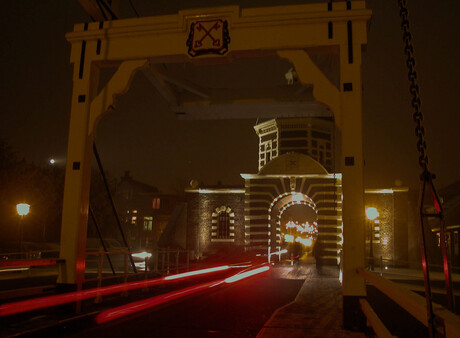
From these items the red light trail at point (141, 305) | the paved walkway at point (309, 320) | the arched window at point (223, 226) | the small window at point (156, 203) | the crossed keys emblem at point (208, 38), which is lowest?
the red light trail at point (141, 305)

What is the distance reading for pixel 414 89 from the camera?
3.34 m

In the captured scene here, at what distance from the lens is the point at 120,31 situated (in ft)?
26.2

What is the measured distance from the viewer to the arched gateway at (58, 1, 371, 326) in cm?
673

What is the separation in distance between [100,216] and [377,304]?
122 feet

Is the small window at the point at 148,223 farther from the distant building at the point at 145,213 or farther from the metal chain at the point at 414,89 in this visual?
the metal chain at the point at 414,89

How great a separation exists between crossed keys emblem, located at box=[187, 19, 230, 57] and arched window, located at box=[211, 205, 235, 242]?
80.5 feet

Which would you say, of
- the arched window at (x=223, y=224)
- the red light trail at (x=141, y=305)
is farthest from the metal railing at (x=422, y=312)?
the arched window at (x=223, y=224)

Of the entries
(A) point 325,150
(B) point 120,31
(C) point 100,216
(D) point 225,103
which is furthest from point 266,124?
(B) point 120,31

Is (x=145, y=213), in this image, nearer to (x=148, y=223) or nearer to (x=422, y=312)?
(x=148, y=223)

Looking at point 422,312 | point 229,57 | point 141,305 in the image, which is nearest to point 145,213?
point 141,305

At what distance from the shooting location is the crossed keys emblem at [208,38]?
24.9 feet

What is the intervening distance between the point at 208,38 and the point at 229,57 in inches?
19.4

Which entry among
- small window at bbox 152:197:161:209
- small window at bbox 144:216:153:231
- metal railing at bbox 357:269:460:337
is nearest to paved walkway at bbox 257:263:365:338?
metal railing at bbox 357:269:460:337

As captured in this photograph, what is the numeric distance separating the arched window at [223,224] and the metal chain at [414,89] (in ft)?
93.4
